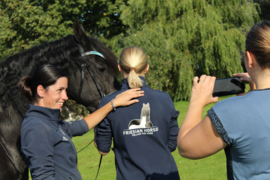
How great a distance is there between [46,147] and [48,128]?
0.55ft

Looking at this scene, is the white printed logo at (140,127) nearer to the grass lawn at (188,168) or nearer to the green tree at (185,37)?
the grass lawn at (188,168)

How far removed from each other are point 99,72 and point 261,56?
7.21 ft

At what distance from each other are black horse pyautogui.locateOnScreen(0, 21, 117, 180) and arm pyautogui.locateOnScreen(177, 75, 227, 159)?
181 centimetres

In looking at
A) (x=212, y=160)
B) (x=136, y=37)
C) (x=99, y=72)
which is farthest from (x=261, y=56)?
(x=136, y=37)

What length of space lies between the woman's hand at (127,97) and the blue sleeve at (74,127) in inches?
21.9

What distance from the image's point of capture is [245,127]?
1302mm

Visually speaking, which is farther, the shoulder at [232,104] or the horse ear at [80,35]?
the horse ear at [80,35]

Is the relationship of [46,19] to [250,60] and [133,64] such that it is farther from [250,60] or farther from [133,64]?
[250,60]

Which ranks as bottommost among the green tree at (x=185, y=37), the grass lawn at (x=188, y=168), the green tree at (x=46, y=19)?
the grass lawn at (x=188, y=168)

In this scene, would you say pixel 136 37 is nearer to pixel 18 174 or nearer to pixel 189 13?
pixel 189 13

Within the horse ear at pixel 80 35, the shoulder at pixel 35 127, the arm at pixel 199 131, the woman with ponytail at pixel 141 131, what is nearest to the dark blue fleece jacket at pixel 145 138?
the woman with ponytail at pixel 141 131

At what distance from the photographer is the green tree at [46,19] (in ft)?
58.4

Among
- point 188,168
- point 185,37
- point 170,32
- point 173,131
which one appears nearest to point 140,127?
point 173,131

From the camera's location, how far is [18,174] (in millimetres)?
2570
